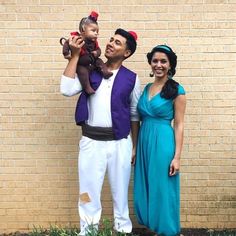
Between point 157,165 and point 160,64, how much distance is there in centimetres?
89

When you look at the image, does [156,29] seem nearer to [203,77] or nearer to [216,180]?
[203,77]

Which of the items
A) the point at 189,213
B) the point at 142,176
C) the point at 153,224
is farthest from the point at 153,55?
the point at 189,213

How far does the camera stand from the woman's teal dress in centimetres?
396

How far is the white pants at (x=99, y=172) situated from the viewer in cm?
397

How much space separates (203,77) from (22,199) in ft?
7.50

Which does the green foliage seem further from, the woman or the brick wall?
the woman

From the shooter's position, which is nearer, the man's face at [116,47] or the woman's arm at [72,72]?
the woman's arm at [72,72]

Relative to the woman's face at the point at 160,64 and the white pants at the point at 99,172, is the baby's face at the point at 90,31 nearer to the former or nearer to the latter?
the woman's face at the point at 160,64

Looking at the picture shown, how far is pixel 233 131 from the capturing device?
462 centimetres

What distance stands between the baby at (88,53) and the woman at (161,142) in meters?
0.44

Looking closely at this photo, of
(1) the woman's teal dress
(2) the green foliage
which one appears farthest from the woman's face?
(2) the green foliage

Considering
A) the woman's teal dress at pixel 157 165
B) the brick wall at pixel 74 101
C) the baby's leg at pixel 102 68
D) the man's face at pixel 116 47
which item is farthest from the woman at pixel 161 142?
the brick wall at pixel 74 101

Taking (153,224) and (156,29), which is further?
(156,29)

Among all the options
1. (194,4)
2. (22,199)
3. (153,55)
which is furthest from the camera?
(22,199)
